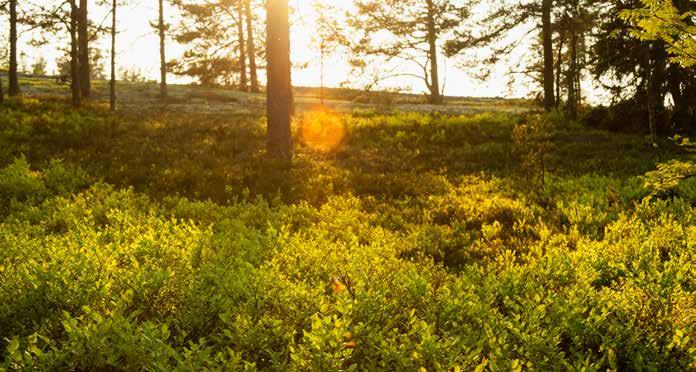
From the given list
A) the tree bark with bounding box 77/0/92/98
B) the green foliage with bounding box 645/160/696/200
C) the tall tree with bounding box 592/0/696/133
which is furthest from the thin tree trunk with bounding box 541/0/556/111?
the tree bark with bounding box 77/0/92/98

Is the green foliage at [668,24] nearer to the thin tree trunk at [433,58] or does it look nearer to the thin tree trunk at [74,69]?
the thin tree trunk at [74,69]

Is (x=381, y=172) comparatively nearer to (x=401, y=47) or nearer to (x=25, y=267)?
(x=25, y=267)

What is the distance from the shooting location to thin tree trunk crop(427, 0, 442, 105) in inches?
1407

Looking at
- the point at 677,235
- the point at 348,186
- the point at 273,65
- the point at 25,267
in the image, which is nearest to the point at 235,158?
the point at 273,65

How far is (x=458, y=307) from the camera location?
3.88m

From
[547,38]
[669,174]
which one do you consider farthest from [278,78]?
[547,38]

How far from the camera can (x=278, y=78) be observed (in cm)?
1316

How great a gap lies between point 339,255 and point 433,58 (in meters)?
35.2

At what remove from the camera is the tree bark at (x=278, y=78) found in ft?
42.9

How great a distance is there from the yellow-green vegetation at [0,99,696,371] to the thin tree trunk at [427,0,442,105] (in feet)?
72.8

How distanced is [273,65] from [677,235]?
9889mm

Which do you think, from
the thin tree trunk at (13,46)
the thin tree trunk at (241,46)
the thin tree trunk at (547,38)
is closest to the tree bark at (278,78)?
the thin tree trunk at (547,38)

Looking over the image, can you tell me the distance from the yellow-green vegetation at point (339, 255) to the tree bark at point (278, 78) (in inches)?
25.3

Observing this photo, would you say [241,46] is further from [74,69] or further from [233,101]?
[74,69]
